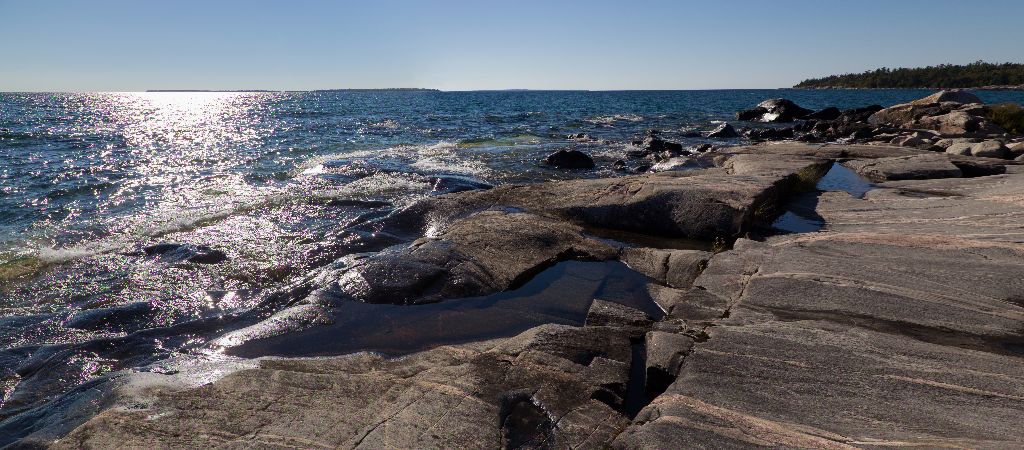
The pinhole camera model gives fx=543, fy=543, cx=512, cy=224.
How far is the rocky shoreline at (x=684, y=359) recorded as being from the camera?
4812 mm

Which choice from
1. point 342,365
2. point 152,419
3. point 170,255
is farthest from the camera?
point 170,255

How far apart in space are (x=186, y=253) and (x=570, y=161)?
17.0 metres

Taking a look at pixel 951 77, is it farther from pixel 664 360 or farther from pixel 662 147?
pixel 664 360

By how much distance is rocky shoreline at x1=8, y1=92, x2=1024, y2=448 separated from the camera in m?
4.81

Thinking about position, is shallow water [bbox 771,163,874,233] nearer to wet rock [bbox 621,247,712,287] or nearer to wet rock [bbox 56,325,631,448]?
wet rock [bbox 621,247,712,287]

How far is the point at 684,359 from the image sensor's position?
19.4 ft

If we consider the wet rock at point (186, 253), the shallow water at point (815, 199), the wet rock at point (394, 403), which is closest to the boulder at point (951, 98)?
the shallow water at point (815, 199)

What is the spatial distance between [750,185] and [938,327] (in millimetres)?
6986

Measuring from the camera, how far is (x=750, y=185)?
13.0 m

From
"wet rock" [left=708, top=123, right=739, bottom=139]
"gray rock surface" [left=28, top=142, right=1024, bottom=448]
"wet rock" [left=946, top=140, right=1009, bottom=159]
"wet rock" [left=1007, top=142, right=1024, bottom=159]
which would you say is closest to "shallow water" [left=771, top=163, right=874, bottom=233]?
"gray rock surface" [left=28, top=142, right=1024, bottom=448]

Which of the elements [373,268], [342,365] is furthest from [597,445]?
[373,268]

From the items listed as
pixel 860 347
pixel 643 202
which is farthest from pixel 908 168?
pixel 860 347

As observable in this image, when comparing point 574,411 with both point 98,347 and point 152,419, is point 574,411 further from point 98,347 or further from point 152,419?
point 98,347

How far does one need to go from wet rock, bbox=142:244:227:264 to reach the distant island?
494 ft
